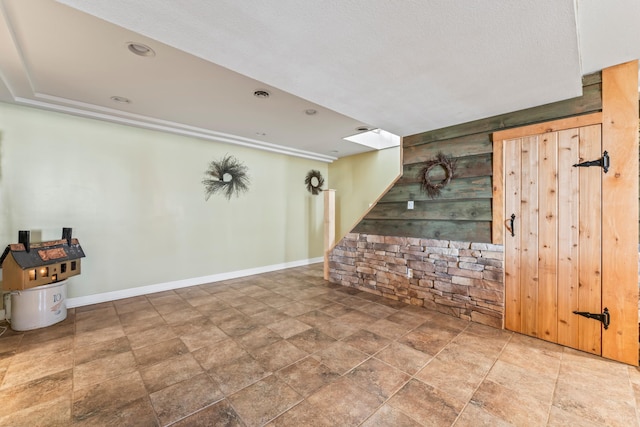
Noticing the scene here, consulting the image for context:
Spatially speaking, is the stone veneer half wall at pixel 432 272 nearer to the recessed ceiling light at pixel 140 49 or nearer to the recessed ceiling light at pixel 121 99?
the recessed ceiling light at pixel 140 49

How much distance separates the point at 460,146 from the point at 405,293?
2.10m

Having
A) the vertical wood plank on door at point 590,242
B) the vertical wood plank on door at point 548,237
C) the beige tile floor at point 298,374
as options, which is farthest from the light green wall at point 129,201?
the vertical wood plank on door at point 590,242

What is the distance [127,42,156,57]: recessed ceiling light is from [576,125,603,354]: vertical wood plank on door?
13.0ft

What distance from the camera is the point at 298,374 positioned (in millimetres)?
2023

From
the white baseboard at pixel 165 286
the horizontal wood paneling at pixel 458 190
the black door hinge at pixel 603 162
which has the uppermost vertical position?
the black door hinge at pixel 603 162

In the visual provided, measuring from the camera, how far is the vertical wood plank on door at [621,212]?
2.15m

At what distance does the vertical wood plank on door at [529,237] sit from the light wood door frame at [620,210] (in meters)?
0.47

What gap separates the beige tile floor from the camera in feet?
5.31

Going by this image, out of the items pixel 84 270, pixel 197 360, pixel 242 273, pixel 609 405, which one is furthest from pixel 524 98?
pixel 84 270

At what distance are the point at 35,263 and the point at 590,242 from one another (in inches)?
220

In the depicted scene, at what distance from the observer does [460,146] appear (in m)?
3.15

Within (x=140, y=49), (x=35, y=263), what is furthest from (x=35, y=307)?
(x=140, y=49)

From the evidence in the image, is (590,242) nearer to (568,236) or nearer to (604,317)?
(568,236)

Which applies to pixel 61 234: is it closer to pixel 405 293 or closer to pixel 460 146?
pixel 405 293
